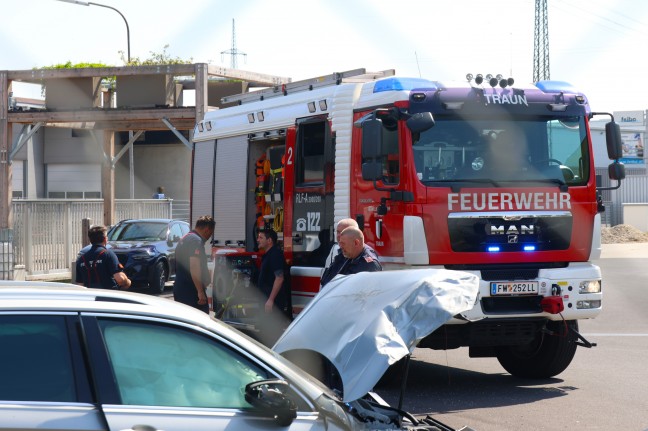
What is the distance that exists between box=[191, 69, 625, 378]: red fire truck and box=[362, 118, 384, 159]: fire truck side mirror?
0.05 ft

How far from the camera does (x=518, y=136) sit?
10203 mm

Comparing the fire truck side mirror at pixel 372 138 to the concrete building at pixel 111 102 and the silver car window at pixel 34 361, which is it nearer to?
the silver car window at pixel 34 361

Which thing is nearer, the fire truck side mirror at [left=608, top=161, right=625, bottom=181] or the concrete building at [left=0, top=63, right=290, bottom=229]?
the fire truck side mirror at [left=608, top=161, right=625, bottom=181]

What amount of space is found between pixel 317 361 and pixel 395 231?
4.41 meters

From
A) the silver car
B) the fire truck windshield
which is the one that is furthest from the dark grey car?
the silver car

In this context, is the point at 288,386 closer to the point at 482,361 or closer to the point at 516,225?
the point at 516,225

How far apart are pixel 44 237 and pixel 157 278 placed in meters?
4.66

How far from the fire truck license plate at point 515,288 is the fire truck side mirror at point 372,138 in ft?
5.74

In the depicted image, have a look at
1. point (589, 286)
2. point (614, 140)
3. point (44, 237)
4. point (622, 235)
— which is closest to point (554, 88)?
point (614, 140)

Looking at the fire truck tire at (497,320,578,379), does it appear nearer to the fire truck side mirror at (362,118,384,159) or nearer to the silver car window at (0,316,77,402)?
the fire truck side mirror at (362,118,384,159)

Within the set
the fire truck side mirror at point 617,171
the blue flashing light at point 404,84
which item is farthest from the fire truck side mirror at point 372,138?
the fire truck side mirror at point 617,171

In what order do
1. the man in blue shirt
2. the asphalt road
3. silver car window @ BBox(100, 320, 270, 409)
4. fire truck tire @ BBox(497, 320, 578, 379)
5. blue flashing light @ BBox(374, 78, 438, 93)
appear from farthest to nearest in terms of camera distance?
the man in blue shirt → fire truck tire @ BBox(497, 320, 578, 379) → blue flashing light @ BBox(374, 78, 438, 93) → the asphalt road → silver car window @ BBox(100, 320, 270, 409)

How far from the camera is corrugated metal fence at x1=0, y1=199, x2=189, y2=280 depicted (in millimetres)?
23875

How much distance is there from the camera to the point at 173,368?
435 cm
